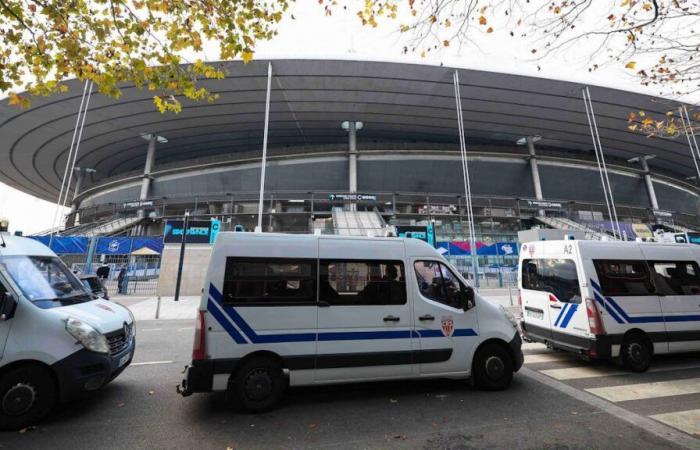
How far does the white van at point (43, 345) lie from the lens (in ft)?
11.3

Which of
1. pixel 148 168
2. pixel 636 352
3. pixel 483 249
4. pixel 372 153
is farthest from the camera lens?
pixel 148 168

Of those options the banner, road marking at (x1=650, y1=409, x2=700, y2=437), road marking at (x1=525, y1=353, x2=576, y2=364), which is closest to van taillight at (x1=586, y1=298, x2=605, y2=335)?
road marking at (x1=525, y1=353, x2=576, y2=364)

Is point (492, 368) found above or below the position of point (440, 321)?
below

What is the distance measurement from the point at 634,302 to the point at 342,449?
6.05m

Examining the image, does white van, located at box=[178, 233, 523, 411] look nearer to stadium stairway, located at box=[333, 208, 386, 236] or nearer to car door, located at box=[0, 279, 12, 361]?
car door, located at box=[0, 279, 12, 361]

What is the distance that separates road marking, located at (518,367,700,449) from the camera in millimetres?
3295

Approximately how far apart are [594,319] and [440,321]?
10.1 feet

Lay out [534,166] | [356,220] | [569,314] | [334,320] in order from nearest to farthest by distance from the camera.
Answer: [334,320] → [569,314] → [356,220] → [534,166]

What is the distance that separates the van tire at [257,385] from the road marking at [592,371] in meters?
4.55

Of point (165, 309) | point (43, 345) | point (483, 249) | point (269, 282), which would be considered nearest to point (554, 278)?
point (269, 282)

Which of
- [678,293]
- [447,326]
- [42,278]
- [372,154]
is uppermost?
[372,154]

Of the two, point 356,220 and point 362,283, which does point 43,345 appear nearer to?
point 362,283

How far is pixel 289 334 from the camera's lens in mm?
4191

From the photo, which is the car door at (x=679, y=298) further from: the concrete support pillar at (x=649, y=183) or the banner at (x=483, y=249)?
the concrete support pillar at (x=649, y=183)
